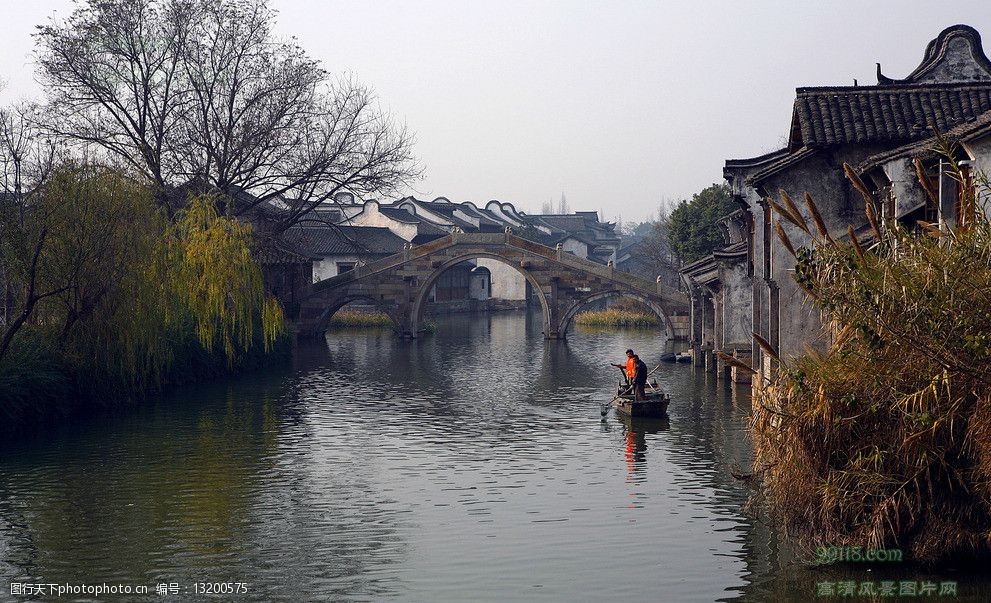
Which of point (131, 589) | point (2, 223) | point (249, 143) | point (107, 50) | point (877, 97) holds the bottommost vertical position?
point (131, 589)

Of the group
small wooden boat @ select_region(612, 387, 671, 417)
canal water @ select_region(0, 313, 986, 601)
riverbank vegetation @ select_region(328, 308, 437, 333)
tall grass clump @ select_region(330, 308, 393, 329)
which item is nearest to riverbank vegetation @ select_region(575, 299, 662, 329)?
riverbank vegetation @ select_region(328, 308, 437, 333)

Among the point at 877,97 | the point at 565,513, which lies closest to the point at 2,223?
the point at 565,513

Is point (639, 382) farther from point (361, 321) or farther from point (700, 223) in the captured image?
point (361, 321)

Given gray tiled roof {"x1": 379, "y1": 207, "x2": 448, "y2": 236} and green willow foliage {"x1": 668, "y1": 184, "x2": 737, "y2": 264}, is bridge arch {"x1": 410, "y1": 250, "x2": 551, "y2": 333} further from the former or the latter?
gray tiled roof {"x1": 379, "y1": 207, "x2": 448, "y2": 236}

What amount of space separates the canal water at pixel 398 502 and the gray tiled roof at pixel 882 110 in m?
5.43

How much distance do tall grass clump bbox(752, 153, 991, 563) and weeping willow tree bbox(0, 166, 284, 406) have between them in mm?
13884

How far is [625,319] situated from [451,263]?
33.5 feet

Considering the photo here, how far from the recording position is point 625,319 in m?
51.2

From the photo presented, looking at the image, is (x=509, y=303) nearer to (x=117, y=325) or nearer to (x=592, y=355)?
(x=592, y=355)

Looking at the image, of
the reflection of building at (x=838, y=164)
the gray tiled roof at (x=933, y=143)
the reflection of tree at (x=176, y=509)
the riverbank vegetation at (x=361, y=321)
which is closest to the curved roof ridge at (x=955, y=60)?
the reflection of building at (x=838, y=164)

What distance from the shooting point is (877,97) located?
58.1 ft

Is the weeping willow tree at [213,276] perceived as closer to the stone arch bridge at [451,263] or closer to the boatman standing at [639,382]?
the boatman standing at [639,382]

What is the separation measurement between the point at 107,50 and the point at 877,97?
72.3 ft

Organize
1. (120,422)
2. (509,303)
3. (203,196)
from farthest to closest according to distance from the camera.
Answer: (509,303) < (203,196) < (120,422)
